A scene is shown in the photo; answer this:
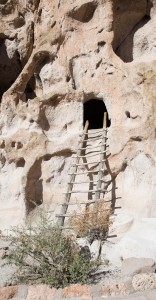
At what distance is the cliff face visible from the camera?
21.9 ft

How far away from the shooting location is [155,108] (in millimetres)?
6371

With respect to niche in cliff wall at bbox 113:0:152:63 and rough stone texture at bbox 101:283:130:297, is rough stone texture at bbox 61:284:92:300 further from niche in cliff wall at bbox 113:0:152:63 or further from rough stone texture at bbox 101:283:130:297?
niche in cliff wall at bbox 113:0:152:63

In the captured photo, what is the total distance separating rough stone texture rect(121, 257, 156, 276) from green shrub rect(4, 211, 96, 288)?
1.41 feet

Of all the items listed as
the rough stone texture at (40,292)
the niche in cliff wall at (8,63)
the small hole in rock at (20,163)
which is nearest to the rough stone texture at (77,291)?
the rough stone texture at (40,292)

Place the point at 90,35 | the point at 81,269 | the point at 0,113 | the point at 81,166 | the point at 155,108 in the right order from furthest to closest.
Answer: the point at 0,113, the point at 90,35, the point at 81,166, the point at 155,108, the point at 81,269

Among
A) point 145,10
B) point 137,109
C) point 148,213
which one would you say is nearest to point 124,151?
point 137,109

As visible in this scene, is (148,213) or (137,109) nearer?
(148,213)

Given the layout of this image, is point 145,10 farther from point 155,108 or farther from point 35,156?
point 35,156

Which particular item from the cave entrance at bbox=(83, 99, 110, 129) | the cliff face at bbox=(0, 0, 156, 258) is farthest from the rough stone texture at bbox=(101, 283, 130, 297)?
the cave entrance at bbox=(83, 99, 110, 129)

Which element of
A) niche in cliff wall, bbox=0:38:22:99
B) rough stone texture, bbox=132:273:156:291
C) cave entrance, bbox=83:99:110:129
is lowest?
rough stone texture, bbox=132:273:156:291

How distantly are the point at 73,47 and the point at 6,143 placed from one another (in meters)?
2.58

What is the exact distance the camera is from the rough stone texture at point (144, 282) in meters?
3.96

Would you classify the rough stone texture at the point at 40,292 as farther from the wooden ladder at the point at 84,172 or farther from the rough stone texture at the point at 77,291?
the wooden ladder at the point at 84,172

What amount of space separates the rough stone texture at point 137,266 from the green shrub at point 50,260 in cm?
43
